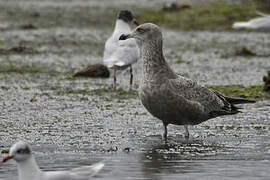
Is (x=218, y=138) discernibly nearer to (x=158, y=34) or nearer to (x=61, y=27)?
(x=158, y=34)

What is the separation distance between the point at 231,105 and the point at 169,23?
64.7 ft

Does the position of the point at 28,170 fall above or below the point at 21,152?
below

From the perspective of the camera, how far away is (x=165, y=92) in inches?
374

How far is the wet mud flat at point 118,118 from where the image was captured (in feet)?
27.9

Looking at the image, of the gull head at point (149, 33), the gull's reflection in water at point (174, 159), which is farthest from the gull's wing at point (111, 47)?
the gull's reflection in water at point (174, 159)

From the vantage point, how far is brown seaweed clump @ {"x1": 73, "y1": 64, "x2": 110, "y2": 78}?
667 inches

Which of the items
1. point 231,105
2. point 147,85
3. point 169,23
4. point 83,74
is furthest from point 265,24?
point 147,85

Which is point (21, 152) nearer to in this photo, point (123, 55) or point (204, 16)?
point (123, 55)

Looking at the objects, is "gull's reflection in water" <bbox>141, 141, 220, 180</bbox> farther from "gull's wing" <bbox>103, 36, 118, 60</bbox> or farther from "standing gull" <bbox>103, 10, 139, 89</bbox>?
"gull's wing" <bbox>103, 36, 118, 60</bbox>

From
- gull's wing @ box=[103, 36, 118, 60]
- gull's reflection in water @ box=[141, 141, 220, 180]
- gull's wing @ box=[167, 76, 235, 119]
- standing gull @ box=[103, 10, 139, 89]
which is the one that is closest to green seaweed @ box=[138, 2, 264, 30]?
gull's wing @ box=[103, 36, 118, 60]

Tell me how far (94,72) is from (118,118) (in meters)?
5.33

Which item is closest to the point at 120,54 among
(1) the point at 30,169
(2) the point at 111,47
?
(2) the point at 111,47

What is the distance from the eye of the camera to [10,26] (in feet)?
93.6

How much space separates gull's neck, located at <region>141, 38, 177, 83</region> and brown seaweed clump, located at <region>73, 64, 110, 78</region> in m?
7.09
